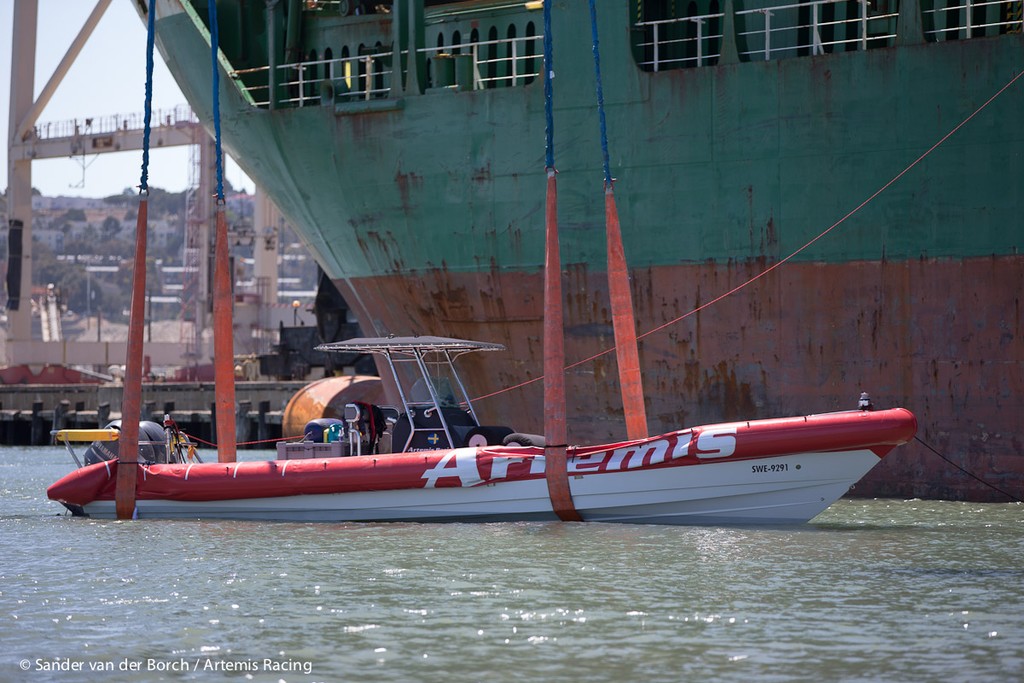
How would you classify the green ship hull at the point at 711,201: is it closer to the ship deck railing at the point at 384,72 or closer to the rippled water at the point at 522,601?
the ship deck railing at the point at 384,72

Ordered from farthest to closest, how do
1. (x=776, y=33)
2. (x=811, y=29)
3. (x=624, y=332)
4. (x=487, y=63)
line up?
(x=487, y=63)
(x=776, y=33)
(x=811, y=29)
(x=624, y=332)

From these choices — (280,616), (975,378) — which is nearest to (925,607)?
(280,616)

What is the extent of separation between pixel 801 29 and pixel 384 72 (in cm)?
598

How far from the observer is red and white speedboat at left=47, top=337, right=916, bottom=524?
1383 centimetres

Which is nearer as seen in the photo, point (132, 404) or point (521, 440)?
point (521, 440)

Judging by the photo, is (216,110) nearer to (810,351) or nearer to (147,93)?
(147,93)

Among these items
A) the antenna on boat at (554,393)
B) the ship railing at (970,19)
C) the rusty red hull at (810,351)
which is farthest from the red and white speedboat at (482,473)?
the ship railing at (970,19)

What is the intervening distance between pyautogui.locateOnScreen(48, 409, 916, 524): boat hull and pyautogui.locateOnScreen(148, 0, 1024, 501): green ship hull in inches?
132

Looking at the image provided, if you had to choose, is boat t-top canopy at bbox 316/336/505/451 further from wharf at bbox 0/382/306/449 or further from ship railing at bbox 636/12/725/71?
wharf at bbox 0/382/306/449

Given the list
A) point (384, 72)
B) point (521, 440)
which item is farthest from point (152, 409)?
point (521, 440)

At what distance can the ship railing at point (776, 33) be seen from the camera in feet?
58.9

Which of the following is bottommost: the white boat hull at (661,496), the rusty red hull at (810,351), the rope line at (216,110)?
the white boat hull at (661,496)

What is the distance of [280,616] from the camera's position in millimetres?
10250

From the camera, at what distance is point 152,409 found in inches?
1727
